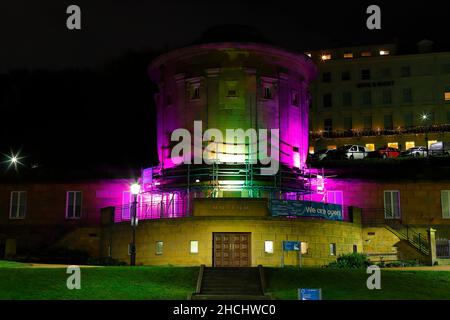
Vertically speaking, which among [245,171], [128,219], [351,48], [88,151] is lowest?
[128,219]

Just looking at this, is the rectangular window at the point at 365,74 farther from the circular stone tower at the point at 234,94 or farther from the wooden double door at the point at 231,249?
the wooden double door at the point at 231,249

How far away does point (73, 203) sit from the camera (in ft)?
168

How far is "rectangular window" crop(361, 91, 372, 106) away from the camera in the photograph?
3639 inches

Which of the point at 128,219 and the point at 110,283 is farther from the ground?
the point at 128,219

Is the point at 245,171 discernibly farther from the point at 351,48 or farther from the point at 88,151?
the point at 351,48

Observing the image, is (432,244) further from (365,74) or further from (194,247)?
(365,74)

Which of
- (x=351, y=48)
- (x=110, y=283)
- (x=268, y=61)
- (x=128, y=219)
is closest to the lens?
(x=110, y=283)

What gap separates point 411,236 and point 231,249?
48.0ft

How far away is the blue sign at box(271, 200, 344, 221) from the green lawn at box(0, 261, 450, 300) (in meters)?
8.62

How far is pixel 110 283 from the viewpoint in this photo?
29891mm
